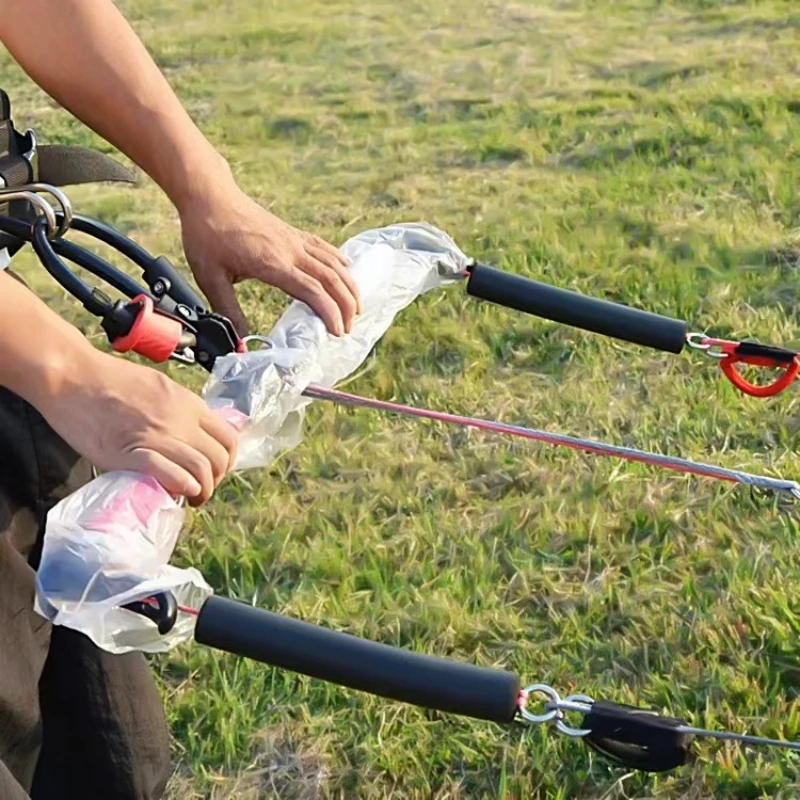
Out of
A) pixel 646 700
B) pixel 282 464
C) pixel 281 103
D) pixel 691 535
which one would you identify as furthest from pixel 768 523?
pixel 281 103

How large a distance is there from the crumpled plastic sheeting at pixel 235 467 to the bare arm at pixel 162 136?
0.05 meters

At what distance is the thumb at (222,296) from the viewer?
4.06 feet

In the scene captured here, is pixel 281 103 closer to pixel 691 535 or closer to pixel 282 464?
pixel 282 464

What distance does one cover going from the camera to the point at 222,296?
1.25 metres

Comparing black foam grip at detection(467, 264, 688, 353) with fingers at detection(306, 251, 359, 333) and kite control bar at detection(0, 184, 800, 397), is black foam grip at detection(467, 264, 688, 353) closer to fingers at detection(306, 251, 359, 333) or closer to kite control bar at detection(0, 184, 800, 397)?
kite control bar at detection(0, 184, 800, 397)

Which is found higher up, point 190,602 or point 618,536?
point 190,602

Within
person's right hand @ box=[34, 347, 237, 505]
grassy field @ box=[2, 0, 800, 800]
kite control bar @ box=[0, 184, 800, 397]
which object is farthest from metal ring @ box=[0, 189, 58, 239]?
grassy field @ box=[2, 0, 800, 800]

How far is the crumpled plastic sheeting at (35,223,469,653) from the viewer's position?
0.83 m

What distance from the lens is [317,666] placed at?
0.80 metres

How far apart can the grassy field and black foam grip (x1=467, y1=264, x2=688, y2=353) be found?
0.60 metres

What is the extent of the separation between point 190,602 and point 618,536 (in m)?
1.16

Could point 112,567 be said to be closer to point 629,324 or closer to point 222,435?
point 222,435

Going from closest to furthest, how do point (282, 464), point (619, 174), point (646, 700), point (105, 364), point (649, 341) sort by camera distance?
point (105, 364)
point (649, 341)
point (646, 700)
point (282, 464)
point (619, 174)

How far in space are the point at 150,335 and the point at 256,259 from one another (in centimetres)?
20
